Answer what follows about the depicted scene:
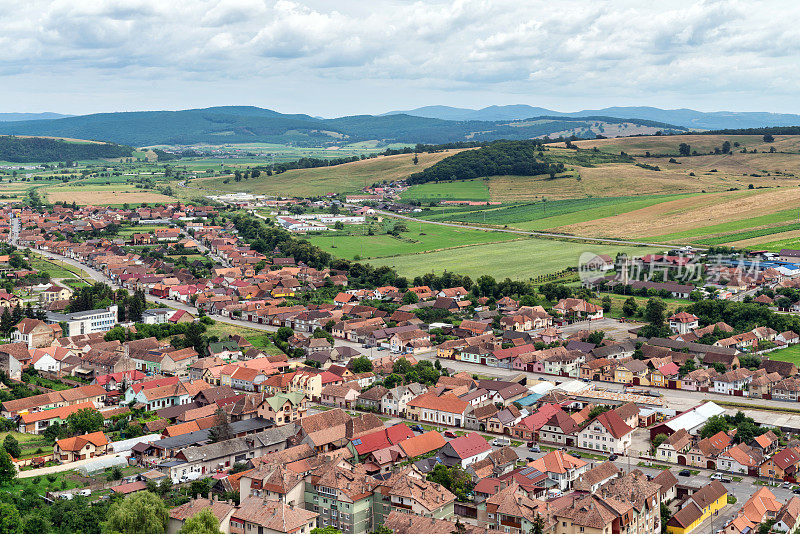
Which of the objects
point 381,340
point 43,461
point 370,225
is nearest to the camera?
point 43,461

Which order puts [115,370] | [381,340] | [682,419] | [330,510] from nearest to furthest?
[330,510], [682,419], [115,370], [381,340]

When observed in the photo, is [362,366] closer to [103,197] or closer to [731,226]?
[731,226]

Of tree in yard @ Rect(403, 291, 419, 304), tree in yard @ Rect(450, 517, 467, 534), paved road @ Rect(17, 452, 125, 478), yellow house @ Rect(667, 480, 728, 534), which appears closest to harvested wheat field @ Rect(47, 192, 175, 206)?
tree in yard @ Rect(403, 291, 419, 304)

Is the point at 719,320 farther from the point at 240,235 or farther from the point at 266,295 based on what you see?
the point at 240,235

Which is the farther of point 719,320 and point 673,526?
point 719,320

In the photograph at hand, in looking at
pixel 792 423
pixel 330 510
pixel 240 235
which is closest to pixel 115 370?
pixel 330 510

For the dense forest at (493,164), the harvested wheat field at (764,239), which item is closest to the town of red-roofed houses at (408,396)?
the harvested wheat field at (764,239)

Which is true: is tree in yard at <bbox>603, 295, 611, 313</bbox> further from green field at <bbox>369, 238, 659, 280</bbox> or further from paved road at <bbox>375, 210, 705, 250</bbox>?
paved road at <bbox>375, 210, 705, 250</bbox>

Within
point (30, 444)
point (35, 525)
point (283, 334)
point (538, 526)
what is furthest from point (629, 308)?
point (35, 525)
